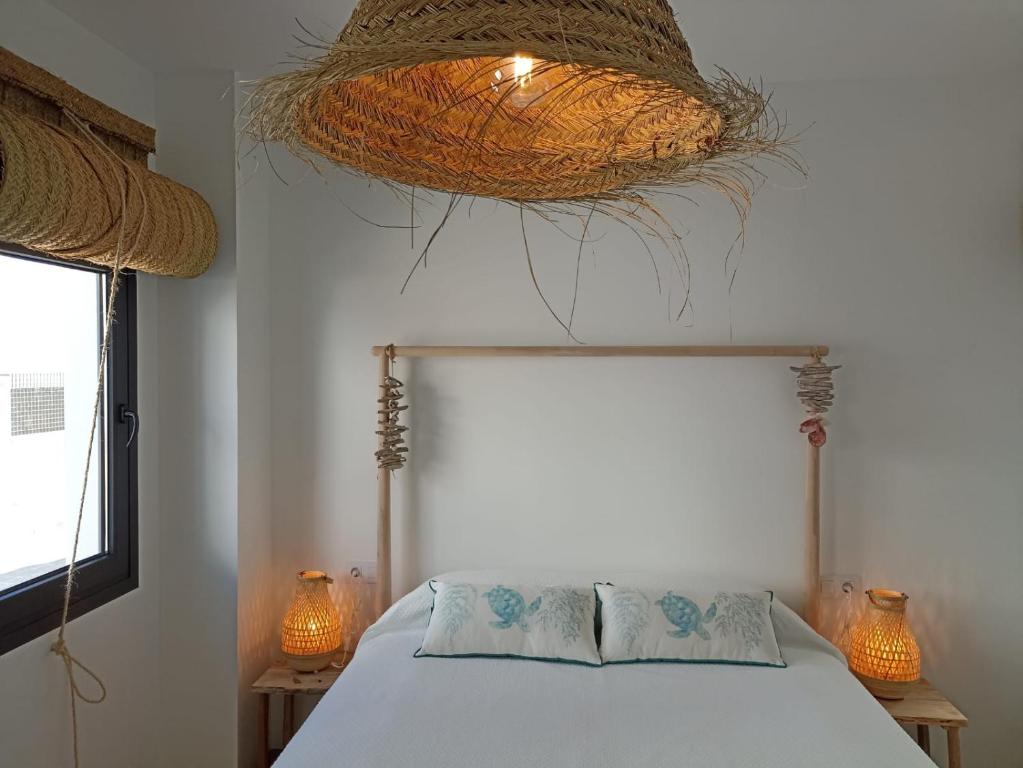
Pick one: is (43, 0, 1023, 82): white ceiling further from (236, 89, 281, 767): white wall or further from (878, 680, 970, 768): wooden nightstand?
(878, 680, 970, 768): wooden nightstand

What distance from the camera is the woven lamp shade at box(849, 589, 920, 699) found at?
7.63ft

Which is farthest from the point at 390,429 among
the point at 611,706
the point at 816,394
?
the point at 816,394

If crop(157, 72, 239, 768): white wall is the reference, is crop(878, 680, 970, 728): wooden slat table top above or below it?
below

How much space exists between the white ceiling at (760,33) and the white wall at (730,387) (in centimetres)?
16

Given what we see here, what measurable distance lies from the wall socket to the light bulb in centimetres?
214

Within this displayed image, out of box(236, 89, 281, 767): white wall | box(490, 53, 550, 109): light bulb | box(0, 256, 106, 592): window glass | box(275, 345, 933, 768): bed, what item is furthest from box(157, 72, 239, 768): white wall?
box(490, 53, 550, 109): light bulb

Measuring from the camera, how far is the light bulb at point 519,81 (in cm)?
95

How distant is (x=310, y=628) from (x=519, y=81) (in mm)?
2066

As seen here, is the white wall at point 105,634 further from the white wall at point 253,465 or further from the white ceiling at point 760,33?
the white wall at point 253,465

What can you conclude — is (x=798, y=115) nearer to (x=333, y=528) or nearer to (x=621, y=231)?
(x=621, y=231)

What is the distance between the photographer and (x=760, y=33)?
220 centimetres

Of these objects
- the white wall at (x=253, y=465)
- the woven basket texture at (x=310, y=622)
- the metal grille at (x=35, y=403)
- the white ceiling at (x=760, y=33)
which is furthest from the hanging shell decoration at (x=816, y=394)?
the metal grille at (x=35, y=403)

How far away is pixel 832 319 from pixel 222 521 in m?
2.15

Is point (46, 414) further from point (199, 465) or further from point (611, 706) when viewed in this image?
point (611, 706)
